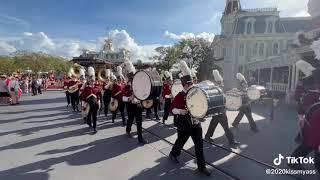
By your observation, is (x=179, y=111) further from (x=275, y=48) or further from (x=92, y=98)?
(x=275, y=48)

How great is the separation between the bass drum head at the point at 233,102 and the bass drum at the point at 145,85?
2.55 m

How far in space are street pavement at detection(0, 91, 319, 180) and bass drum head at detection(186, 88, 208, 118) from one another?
44.8 inches

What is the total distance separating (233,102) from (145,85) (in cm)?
301

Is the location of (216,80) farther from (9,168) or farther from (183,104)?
(9,168)

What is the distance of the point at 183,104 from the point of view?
650 cm

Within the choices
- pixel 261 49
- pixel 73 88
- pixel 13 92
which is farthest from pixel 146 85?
pixel 261 49

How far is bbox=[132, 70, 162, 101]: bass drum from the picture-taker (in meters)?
8.14

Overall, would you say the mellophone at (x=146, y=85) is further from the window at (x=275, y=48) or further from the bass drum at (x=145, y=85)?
the window at (x=275, y=48)

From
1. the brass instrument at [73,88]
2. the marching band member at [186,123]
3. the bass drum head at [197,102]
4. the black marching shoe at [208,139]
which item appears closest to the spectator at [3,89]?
the brass instrument at [73,88]

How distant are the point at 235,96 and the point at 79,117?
646 centimetres

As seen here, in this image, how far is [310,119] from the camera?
5.40 metres

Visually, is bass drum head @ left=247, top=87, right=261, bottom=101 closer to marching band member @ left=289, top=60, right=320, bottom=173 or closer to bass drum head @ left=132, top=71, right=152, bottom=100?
marching band member @ left=289, top=60, right=320, bottom=173

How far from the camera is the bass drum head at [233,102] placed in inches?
388

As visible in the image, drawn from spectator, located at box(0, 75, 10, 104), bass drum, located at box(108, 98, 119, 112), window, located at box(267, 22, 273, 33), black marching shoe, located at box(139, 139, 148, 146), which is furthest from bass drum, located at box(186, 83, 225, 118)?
window, located at box(267, 22, 273, 33)
